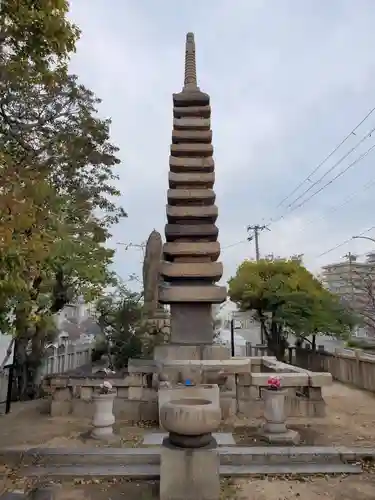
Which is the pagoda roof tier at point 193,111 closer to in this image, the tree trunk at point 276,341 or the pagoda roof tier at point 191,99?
the pagoda roof tier at point 191,99

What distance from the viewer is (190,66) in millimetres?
15414

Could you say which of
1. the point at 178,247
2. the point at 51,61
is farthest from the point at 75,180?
the point at 51,61

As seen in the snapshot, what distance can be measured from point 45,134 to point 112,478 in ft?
31.1

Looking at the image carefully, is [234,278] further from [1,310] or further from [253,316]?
[1,310]

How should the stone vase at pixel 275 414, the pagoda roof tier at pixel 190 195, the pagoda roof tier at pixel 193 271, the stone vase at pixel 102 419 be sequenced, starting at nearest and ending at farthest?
the stone vase at pixel 275 414
the stone vase at pixel 102 419
the pagoda roof tier at pixel 193 271
the pagoda roof tier at pixel 190 195

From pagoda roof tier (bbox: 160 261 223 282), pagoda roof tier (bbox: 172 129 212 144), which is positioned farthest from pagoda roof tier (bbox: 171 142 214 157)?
pagoda roof tier (bbox: 160 261 223 282)

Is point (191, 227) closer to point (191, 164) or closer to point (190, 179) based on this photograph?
point (190, 179)

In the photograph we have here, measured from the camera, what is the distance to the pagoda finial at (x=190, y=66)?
49.7 ft

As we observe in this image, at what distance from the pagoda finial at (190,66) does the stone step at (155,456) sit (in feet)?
38.4

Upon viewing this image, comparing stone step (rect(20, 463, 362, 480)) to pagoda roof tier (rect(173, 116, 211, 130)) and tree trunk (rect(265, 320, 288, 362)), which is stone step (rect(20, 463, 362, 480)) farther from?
tree trunk (rect(265, 320, 288, 362))

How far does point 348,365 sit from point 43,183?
16938 millimetres

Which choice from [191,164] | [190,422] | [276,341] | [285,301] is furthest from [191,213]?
[276,341]

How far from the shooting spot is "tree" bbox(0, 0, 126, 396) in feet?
17.6

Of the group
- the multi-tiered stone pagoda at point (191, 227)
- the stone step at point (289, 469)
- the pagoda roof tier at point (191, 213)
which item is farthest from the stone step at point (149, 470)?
the pagoda roof tier at point (191, 213)
